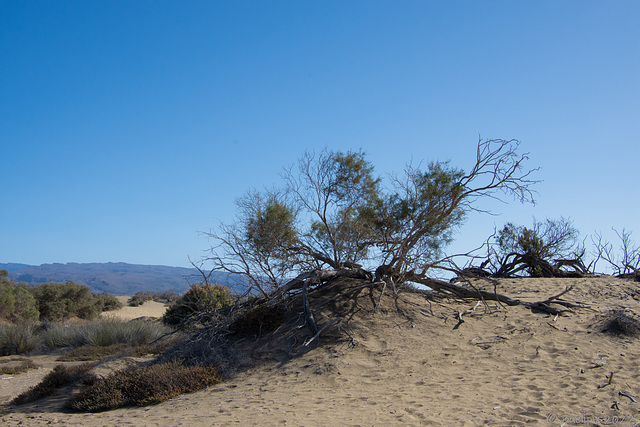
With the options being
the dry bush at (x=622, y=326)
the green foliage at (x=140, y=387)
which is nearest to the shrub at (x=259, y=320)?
the green foliage at (x=140, y=387)

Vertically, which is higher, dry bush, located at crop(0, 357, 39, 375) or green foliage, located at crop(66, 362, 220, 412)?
green foliage, located at crop(66, 362, 220, 412)

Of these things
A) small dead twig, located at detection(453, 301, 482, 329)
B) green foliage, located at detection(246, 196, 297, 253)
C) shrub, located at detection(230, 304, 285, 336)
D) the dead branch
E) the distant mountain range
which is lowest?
the distant mountain range

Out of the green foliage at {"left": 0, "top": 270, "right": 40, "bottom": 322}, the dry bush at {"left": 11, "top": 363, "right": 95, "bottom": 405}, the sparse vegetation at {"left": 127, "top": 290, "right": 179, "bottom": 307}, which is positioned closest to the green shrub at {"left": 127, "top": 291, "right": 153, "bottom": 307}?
the sparse vegetation at {"left": 127, "top": 290, "right": 179, "bottom": 307}

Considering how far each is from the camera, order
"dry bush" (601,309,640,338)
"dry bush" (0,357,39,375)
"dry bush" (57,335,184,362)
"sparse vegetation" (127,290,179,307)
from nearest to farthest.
A: 1. "dry bush" (601,309,640,338)
2. "dry bush" (0,357,39,375)
3. "dry bush" (57,335,184,362)
4. "sparse vegetation" (127,290,179,307)

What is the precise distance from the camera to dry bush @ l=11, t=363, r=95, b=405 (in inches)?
343

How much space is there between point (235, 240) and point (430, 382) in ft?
21.1

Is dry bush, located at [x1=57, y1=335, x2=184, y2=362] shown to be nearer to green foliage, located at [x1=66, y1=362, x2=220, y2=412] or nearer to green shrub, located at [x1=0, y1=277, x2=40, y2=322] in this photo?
green foliage, located at [x1=66, y1=362, x2=220, y2=412]

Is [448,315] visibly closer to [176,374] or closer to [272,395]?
[272,395]

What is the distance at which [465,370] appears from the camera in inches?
306

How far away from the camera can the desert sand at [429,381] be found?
19.4ft

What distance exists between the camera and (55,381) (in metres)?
9.23

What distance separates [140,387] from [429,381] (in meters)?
5.27

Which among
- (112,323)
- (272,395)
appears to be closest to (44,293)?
(112,323)

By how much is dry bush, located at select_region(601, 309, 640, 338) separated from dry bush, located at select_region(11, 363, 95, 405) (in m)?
11.2
